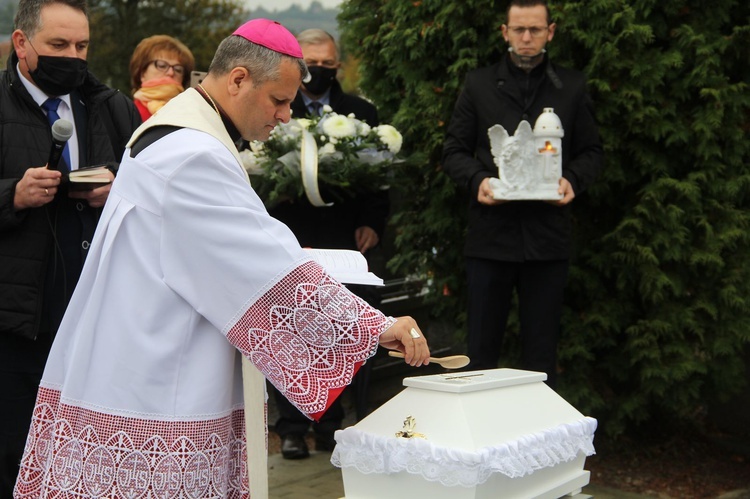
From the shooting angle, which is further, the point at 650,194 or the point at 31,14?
the point at 650,194

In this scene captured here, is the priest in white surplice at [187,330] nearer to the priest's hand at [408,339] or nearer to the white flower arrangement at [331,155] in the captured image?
the priest's hand at [408,339]

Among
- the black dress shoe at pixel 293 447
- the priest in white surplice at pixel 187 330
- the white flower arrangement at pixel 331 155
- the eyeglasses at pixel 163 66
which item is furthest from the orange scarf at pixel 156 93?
the priest in white surplice at pixel 187 330

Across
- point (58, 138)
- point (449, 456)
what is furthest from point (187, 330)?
point (58, 138)

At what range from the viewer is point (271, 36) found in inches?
117

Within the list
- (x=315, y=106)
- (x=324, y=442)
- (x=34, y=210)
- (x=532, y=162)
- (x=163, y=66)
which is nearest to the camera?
(x=34, y=210)

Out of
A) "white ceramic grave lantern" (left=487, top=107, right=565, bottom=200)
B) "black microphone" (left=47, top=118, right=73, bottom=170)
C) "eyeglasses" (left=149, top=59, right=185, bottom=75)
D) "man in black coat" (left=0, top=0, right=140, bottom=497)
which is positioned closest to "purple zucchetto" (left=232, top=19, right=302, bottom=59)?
"black microphone" (left=47, top=118, right=73, bottom=170)

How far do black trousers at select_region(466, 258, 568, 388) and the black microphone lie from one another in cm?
231

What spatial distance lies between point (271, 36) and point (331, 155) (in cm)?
268

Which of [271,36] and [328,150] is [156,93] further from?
[271,36]

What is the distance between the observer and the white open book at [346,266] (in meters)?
3.07

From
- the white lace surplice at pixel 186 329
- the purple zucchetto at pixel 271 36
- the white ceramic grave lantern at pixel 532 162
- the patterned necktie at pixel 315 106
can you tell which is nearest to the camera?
the white lace surplice at pixel 186 329

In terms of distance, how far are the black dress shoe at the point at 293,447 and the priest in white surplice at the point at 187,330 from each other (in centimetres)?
299

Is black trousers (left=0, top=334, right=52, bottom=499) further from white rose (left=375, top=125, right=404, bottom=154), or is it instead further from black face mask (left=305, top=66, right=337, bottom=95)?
black face mask (left=305, top=66, right=337, bottom=95)

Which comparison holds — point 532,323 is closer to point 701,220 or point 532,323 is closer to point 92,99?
point 701,220
